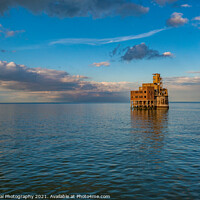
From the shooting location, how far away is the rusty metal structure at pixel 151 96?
12372cm

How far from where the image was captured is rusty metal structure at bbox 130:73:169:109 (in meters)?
124

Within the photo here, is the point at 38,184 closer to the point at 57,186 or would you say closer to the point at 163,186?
the point at 57,186

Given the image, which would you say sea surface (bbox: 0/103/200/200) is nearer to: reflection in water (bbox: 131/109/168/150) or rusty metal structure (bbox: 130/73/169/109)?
reflection in water (bbox: 131/109/168/150)

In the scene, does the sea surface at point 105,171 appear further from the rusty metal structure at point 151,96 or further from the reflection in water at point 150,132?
the rusty metal structure at point 151,96

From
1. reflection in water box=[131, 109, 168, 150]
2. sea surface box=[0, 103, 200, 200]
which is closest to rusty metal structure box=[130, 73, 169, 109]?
reflection in water box=[131, 109, 168, 150]

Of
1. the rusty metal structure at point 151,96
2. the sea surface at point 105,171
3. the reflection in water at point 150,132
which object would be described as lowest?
the reflection in water at point 150,132

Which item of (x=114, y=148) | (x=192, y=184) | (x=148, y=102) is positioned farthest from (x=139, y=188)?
(x=148, y=102)

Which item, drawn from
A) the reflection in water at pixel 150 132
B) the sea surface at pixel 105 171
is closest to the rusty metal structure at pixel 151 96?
the reflection in water at pixel 150 132

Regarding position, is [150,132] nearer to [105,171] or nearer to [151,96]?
[105,171]

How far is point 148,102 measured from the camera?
126562 mm

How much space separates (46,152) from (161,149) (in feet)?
47.9

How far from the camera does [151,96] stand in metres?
124

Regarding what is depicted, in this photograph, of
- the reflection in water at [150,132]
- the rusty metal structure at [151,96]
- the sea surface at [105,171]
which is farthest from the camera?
the rusty metal structure at [151,96]

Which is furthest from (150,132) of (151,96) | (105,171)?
(151,96)
